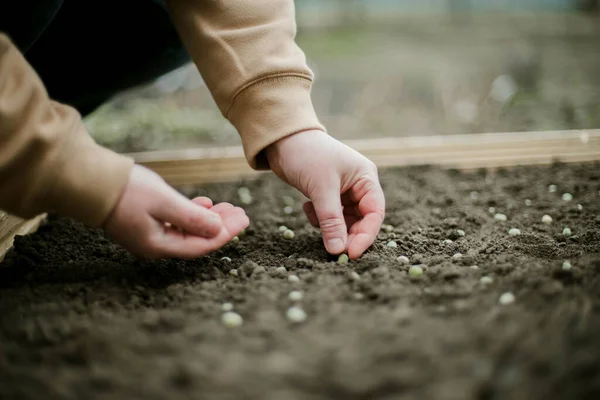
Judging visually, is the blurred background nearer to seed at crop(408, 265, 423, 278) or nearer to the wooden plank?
the wooden plank

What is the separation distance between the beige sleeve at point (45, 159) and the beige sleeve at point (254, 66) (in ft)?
1.33

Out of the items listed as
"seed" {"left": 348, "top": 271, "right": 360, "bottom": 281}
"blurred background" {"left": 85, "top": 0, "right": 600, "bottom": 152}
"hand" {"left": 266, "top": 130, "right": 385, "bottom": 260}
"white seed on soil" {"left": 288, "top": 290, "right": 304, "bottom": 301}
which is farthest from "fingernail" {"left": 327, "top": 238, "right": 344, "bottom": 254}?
"blurred background" {"left": 85, "top": 0, "right": 600, "bottom": 152}

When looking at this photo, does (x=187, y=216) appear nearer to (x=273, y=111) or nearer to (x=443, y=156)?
(x=273, y=111)

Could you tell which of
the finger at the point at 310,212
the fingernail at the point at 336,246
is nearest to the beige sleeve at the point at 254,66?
the finger at the point at 310,212

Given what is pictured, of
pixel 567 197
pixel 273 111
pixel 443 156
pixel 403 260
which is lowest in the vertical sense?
pixel 443 156

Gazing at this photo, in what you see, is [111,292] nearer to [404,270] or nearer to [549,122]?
[404,270]

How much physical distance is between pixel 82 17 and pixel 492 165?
1.49m

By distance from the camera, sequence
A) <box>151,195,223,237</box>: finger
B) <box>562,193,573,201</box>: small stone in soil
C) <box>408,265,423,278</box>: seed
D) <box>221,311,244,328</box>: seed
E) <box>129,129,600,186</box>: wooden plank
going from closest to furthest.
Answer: <box>221,311,244,328</box>: seed < <box>151,195,223,237</box>: finger < <box>408,265,423,278</box>: seed < <box>562,193,573,201</box>: small stone in soil < <box>129,129,600,186</box>: wooden plank

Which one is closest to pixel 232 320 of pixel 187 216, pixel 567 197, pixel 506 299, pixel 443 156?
pixel 187 216

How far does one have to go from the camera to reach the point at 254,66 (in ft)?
4.33

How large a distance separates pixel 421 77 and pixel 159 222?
338cm

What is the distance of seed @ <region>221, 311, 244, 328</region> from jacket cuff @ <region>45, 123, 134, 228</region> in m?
0.29

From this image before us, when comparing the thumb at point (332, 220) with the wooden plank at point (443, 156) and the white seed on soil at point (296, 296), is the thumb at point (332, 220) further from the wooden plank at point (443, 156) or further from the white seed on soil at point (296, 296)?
the wooden plank at point (443, 156)

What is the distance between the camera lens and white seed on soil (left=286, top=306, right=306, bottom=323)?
0.92 meters
